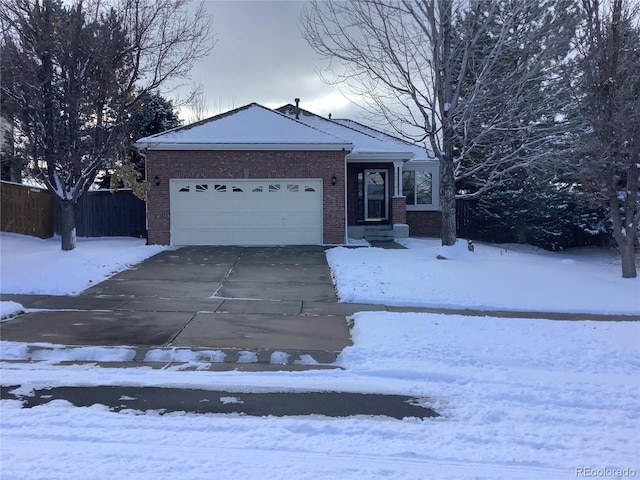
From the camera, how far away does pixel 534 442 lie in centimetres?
419

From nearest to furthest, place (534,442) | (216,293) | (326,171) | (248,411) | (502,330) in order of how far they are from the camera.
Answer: (534,442)
(248,411)
(502,330)
(216,293)
(326,171)

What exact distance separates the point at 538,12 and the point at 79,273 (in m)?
13.1

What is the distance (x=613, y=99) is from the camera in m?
12.3

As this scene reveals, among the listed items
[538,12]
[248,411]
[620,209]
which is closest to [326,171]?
[538,12]

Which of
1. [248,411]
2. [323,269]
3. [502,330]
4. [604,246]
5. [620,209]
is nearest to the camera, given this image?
[248,411]

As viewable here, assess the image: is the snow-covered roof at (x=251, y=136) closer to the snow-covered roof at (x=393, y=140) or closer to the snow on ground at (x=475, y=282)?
the snow-covered roof at (x=393, y=140)

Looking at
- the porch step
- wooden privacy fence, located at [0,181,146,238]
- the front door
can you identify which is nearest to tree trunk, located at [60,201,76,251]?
wooden privacy fence, located at [0,181,146,238]

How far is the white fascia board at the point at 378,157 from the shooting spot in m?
19.9

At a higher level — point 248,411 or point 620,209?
point 620,209

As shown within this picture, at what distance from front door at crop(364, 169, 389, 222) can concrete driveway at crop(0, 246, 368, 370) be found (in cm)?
843

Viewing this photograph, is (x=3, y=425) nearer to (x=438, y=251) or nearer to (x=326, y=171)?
(x=438, y=251)

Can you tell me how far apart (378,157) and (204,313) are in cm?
1308

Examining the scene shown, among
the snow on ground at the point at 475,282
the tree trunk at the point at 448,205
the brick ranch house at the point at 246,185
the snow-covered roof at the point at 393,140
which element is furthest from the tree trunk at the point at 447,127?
the snow-covered roof at the point at 393,140

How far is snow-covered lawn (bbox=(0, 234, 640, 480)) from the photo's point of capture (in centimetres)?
375
